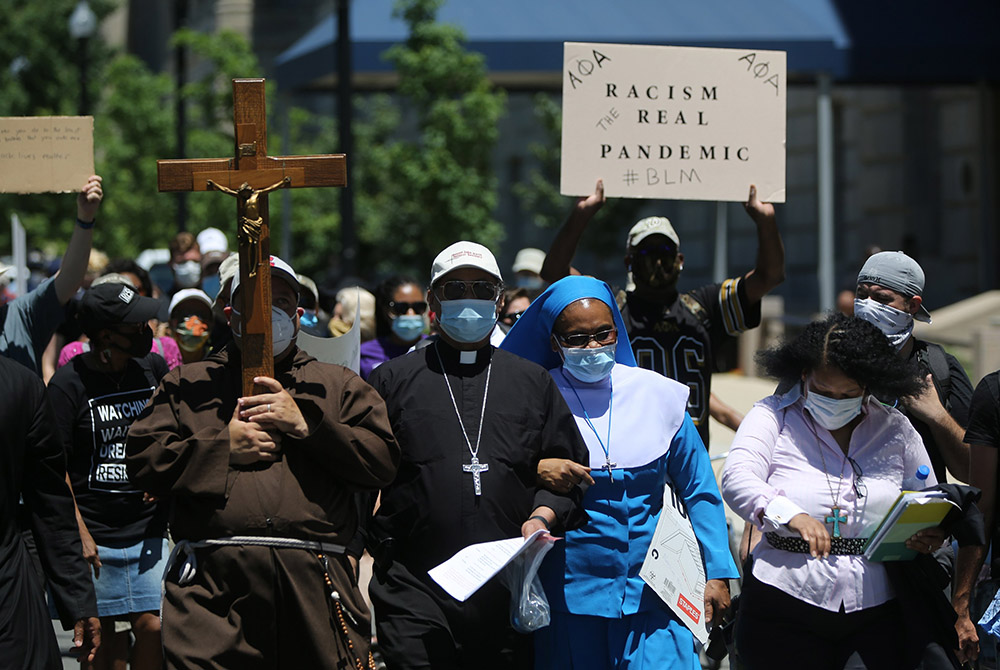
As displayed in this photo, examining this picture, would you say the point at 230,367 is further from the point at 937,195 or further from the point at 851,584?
the point at 937,195

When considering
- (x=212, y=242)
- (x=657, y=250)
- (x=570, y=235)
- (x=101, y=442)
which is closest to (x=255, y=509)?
(x=101, y=442)

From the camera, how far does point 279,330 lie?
4.72 m

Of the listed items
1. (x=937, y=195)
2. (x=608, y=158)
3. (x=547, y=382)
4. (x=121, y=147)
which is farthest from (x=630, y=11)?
(x=547, y=382)


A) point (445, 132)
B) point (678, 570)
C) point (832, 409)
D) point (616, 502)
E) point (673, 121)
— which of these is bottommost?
point (678, 570)

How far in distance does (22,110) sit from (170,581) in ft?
100

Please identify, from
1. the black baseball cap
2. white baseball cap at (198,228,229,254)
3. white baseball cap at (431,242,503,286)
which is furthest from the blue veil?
white baseball cap at (198,228,229,254)

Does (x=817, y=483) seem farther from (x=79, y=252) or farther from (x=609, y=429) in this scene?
(x=79, y=252)

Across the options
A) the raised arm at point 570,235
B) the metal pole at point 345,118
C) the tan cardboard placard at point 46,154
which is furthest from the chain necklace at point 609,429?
the metal pole at point 345,118

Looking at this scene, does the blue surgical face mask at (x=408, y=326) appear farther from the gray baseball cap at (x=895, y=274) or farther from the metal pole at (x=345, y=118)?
the metal pole at (x=345, y=118)

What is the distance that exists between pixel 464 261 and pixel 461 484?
0.81 m

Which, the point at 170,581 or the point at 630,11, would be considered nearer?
the point at 170,581

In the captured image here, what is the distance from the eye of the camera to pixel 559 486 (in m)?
4.98

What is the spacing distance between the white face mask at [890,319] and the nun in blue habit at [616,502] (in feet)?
3.22

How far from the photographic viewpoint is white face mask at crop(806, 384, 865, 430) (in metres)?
4.93
